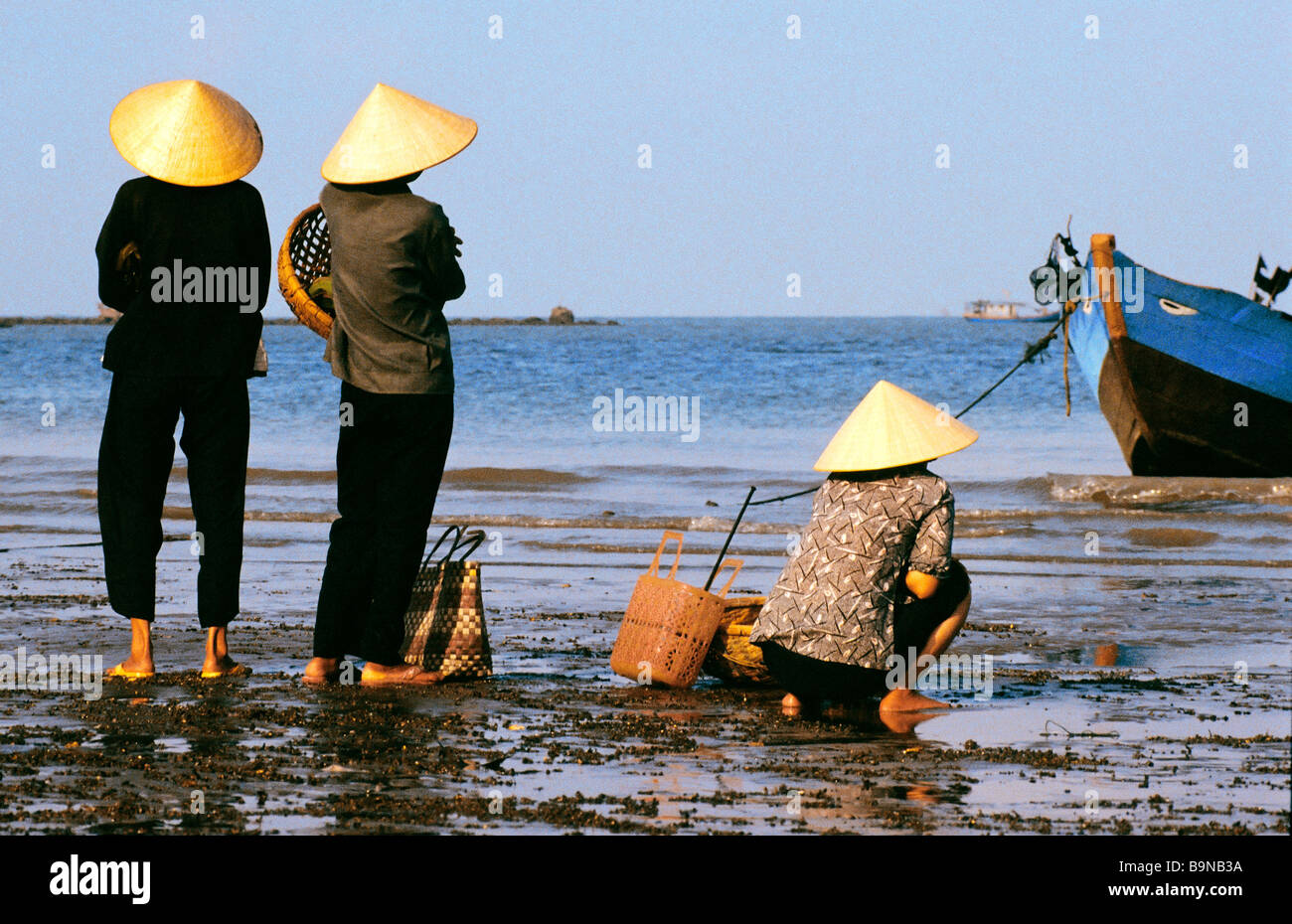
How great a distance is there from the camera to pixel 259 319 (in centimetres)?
592

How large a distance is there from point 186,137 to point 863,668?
3.07 m

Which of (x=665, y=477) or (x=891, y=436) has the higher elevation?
(x=891, y=436)

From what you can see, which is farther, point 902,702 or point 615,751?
point 902,702

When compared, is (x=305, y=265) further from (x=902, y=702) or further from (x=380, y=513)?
(x=902, y=702)

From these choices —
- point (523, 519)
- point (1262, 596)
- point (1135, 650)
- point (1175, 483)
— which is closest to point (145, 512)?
point (1135, 650)

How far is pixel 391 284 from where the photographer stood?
5500mm

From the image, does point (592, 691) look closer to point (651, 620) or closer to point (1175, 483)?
point (651, 620)

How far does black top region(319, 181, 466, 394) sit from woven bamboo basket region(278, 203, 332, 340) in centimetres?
24

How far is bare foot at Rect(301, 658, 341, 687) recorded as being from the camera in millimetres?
5695

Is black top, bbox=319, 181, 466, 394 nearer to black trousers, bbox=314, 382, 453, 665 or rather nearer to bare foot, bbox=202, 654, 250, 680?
black trousers, bbox=314, 382, 453, 665

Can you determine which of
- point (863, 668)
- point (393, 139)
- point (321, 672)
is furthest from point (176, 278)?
point (863, 668)

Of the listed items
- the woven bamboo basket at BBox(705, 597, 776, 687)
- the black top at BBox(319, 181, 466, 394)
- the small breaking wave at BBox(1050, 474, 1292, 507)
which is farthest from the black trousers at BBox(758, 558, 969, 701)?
the small breaking wave at BBox(1050, 474, 1292, 507)

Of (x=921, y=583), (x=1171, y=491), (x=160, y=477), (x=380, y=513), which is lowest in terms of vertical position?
(x=1171, y=491)
